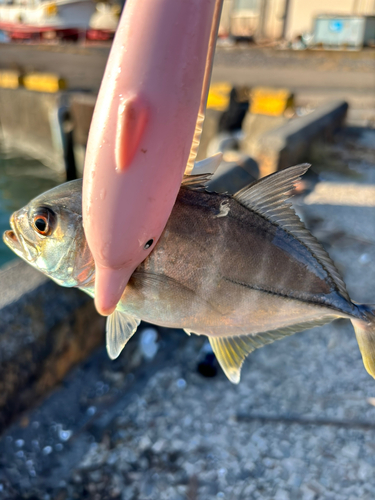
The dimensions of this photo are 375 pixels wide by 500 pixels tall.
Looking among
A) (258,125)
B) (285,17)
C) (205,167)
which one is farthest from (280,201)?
(285,17)

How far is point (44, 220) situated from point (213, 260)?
48 centimetres

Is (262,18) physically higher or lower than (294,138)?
higher

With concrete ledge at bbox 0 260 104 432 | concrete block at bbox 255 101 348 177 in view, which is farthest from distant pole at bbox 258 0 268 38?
concrete ledge at bbox 0 260 104 432

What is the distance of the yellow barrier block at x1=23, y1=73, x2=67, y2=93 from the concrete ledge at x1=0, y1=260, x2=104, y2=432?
8.07 meters

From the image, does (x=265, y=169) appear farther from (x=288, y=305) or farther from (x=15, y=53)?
(x=15, y=53)

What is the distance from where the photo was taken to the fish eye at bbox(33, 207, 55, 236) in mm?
1112

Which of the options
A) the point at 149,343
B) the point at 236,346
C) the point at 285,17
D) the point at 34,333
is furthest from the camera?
the point at 285,17

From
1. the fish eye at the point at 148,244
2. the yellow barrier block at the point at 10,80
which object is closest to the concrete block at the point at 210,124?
the fish eye at the point at 148,244

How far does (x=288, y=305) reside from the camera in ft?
4.01

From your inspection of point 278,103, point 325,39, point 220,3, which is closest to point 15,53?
point 325,39

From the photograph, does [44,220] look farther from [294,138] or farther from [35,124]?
[35,124]

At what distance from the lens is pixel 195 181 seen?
1.05 meters

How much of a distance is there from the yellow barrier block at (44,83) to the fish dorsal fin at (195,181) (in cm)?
970

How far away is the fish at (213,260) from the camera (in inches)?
42.2
